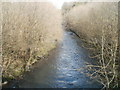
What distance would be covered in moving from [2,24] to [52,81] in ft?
16.2

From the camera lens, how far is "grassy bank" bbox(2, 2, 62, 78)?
38.8 ft

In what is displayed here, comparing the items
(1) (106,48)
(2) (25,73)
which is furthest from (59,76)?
(1) (106,48)

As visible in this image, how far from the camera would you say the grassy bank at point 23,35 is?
1183 centimetres

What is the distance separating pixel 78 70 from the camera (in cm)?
1400

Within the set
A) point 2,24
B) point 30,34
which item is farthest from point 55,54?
point 2,24

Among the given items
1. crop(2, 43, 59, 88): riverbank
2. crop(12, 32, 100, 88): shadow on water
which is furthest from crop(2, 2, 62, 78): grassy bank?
crop(12, 32, 100, 88): shadow on water

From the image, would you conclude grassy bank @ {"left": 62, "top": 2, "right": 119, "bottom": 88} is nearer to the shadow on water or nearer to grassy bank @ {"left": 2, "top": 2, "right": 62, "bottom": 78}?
the shadow on water

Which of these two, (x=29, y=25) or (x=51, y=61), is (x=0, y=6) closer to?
(x=29, y=25)

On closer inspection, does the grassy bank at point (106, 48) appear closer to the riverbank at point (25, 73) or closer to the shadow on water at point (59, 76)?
the shadow on water at point (59, 76)

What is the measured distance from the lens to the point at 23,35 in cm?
1406

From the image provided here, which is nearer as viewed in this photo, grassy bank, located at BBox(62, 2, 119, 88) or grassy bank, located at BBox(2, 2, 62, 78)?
grassy bank, located at BBox(62, 2, 119, 88)

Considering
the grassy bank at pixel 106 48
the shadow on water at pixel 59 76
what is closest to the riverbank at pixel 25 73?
the shadow on water at pixel 59 76

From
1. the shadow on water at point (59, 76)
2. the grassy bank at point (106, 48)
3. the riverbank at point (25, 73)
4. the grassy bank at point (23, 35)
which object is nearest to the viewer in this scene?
the grassy bank at point (106, 48)

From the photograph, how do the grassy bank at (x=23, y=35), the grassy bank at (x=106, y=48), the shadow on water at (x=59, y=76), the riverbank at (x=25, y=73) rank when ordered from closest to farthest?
the grassy bank at (x=106, y=48)
the riverbank at (x=25, y=73)
the shadow on water at (x=59, y=76)
the grassy bank at (x=23, y=35)
